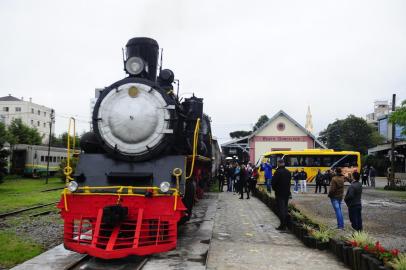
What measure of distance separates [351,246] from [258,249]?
5.82 ft

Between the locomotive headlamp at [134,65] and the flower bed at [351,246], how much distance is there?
469 centimetres

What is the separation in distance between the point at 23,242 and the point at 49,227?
210cm

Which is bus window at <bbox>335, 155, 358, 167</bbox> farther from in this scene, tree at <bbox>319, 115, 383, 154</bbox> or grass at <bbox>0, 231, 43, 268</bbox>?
tree at <bbox>319, 115, 383, 154</bbox>

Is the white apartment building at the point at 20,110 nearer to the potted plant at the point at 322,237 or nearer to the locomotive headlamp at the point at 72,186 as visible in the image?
the locomotive headlamp at the point at 72,186

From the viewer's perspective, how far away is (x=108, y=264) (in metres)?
6.68

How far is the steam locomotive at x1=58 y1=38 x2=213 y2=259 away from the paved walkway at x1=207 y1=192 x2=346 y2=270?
3.37ft

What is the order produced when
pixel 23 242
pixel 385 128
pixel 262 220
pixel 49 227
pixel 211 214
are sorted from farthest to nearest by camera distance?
1. pixel 385 128
2. pixel 211 214
3. pixel 262 220
4. pixel 49 227
5. pixel 23 242

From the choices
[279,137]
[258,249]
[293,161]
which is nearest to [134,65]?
[258,249]

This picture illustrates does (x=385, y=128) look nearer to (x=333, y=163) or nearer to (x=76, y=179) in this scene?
(x=333, y=163)

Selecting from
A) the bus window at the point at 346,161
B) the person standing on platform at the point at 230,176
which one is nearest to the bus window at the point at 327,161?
the bus window at the point at 346,161

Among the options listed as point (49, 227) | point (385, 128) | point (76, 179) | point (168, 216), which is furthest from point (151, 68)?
point (385, 128)

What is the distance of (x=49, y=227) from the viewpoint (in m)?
10.4

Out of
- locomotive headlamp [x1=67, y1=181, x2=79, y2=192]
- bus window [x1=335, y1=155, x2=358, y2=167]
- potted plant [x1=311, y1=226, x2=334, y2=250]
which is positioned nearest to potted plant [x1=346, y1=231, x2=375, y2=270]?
potted plant [x1=311, y1=226, x2=334, y2=250]

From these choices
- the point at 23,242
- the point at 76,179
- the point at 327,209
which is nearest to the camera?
the point at 76,179
